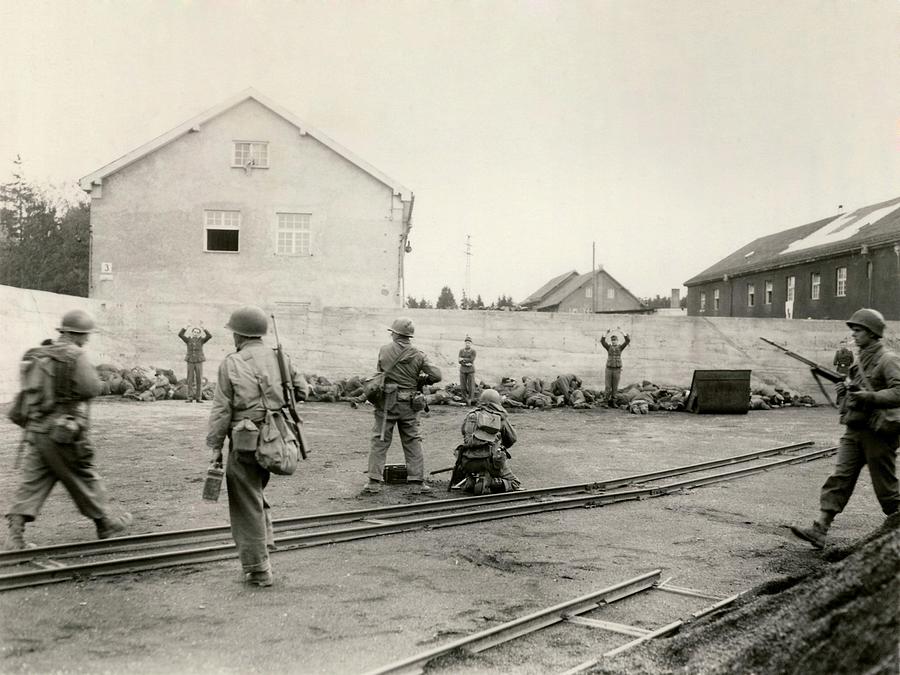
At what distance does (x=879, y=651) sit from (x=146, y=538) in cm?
586

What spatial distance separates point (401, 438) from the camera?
10.1 m

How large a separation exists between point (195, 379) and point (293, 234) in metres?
10.0

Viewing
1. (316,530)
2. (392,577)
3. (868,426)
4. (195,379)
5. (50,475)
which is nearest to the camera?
(392,577)

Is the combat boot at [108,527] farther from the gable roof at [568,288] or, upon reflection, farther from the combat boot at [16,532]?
the gable roof at [568,288]

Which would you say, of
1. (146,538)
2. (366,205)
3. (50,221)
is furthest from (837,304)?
(50,221)

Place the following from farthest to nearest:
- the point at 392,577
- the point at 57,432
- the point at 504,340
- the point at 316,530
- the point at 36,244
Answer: the point at 36,244 → the point at 504,340 → the point at 316,530 → the point at 57,432 → the point at 392,577

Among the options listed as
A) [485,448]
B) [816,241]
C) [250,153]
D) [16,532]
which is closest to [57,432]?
[16,532]

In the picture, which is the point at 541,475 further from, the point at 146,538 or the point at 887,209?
the point at 887,209

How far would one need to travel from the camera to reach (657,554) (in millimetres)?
7141

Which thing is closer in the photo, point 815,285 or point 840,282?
point 840,282

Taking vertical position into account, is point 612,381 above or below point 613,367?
below

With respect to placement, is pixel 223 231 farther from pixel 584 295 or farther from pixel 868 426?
pixel 584 295

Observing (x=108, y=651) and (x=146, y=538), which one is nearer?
(x=108, y=651)

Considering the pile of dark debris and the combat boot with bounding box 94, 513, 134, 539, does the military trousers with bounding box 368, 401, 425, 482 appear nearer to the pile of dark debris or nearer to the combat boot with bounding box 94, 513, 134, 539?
the combat boot with bounding box 94, 513, 134, 539
